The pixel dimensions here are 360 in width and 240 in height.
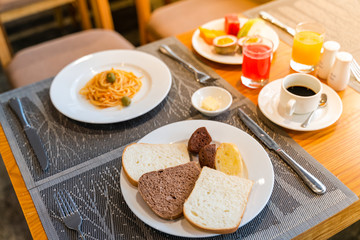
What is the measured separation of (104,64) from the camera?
Result: 1582 mm

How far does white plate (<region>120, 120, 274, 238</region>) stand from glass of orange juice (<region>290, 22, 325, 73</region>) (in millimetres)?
480

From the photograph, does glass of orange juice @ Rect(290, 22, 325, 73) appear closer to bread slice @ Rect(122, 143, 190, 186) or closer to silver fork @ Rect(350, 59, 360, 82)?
silver fork @ Rect(350, 59, 360, 82)

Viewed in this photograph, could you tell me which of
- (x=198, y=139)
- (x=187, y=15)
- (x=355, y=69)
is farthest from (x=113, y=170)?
(x=187, y=15)

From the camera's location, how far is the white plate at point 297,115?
3.90ft

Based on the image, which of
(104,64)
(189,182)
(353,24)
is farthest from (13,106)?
(353,24)

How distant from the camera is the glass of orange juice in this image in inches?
54.4

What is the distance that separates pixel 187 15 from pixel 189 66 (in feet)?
2.95

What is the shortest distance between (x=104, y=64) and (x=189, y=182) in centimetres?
80

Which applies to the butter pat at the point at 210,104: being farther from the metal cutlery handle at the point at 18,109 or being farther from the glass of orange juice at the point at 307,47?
the metal cutlery handle at the point at 18,109

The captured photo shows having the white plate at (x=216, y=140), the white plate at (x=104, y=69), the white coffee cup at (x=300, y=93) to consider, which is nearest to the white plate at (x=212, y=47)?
the white plate at (x=104, y=69)

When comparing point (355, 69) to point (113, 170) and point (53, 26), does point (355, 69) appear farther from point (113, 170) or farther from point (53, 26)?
point (53, 26)

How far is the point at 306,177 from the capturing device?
1.04 metres

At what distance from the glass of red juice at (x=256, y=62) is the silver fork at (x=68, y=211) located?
2.53ft

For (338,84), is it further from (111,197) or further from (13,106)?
(13,106)
